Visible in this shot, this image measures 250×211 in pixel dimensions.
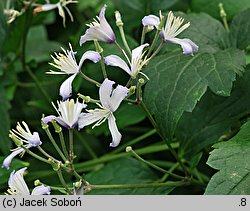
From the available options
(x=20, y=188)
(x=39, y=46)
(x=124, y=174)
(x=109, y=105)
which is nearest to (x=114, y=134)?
(x=109, y=105)

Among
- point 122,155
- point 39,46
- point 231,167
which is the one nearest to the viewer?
point 231,167

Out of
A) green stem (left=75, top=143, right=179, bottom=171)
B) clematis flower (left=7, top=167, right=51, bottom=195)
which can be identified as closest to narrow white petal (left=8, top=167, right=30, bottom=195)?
clematis flower (left=7, top=167, right=51, bottom=195)

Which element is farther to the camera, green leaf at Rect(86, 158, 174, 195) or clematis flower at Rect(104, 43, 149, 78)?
green leaf at Rect(86, 158, 174, 195)

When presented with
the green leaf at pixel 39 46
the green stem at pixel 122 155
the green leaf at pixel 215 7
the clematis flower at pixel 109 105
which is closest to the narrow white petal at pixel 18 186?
the clematis flower at pixel 109 105

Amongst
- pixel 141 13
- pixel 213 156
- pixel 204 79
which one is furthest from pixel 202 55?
pixel 141 13

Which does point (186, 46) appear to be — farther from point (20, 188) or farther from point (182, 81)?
point (20, 188)

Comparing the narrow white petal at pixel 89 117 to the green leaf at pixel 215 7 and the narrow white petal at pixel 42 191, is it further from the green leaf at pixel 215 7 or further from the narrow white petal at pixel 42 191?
the green leaf at pixel 215 7

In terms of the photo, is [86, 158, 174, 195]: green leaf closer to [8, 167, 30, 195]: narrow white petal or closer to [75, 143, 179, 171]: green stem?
[75, 143, 179, 171]: green stem
